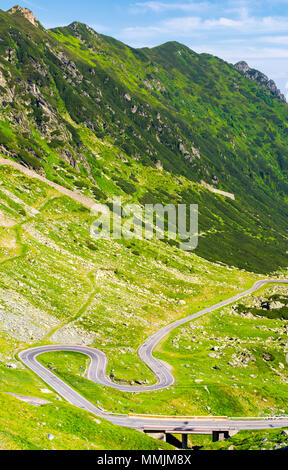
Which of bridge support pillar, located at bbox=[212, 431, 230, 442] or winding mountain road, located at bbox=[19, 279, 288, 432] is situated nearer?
bridge support pillar, located at bbox=[212, 431, 230, 442]

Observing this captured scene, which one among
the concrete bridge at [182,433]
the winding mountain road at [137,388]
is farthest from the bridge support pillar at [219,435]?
the winding mountain road at [137,388]

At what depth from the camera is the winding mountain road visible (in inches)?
2285

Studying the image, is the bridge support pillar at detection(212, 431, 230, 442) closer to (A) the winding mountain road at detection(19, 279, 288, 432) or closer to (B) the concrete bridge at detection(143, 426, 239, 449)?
(B) the concrete bridge at detection(143, 426, 239, 449)

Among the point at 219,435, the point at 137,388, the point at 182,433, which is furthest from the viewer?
the point at 137,388

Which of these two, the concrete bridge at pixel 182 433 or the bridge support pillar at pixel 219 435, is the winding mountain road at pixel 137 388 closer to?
the concrete bridge at pixel 182 433

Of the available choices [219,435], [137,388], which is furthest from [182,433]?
[137,388]

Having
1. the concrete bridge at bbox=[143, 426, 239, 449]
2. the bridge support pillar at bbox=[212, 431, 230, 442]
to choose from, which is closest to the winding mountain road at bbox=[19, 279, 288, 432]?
the concrete bridge at bbox=[143, 426, 239, 449]

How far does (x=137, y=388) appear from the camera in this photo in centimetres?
7631

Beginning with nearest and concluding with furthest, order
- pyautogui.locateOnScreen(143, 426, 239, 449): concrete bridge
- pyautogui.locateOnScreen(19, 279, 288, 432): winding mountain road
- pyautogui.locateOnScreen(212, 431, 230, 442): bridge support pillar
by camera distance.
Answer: pyautogui.locateOnScreen(143, 426, 239, 449): concrete bridge → pyautogui.locateOnScreen(212, 431, 230, 442): bridge support pillar → pyautogui.locateOnScreen(19, 279, 288, 432): winding mountain road

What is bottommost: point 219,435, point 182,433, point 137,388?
point 137,388

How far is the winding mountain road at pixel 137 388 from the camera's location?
2285 inches

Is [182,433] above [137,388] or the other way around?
above

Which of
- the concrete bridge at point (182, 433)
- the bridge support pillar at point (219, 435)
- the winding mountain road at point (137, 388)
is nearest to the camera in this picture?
the concrete bridge at point (182, 433)

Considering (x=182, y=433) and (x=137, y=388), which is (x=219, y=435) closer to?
(x=182, y=433)
